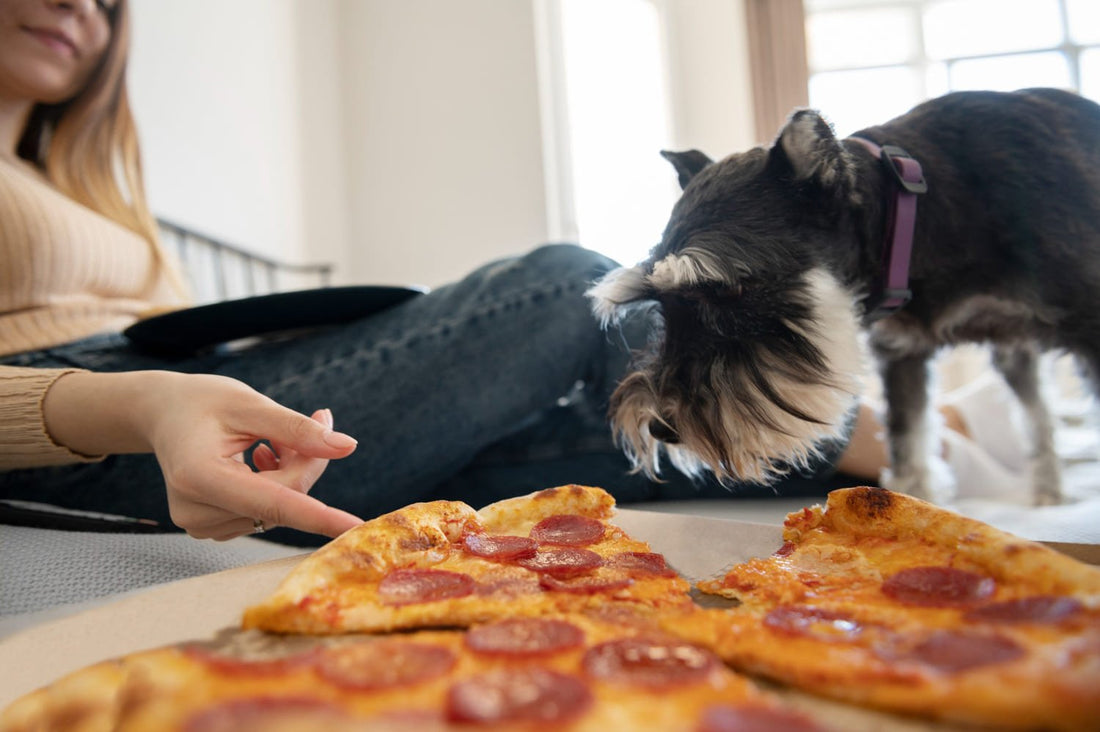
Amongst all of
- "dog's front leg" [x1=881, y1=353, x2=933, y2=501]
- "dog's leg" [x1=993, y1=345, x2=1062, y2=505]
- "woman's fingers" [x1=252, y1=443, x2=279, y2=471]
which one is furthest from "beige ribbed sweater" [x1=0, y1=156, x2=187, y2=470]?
"dog's leg" [x1=993, y1=345, x2=1062, y2=505]

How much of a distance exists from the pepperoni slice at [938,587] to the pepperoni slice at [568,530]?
1.33 feet

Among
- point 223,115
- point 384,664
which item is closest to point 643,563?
point 384,664

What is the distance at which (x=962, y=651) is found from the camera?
23.0 inches

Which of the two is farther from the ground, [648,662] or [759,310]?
[759,310]

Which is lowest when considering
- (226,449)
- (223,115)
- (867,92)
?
(226,449)

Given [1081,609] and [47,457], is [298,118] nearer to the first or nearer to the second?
[47,457]

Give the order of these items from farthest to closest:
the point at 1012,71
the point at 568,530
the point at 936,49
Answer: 1. the point at 936,49
2. the point at 1012,71
3. the point at 568,530

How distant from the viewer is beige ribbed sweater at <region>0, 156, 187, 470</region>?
1.73 m

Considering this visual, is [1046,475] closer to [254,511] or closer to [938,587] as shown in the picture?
[938,587]

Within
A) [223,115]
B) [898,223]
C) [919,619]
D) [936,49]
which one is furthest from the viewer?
[936,49]

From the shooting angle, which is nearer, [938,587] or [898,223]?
[938,587]

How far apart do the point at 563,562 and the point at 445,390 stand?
2.34 ft

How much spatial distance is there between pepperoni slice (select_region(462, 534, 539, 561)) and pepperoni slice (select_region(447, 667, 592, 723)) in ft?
1.32

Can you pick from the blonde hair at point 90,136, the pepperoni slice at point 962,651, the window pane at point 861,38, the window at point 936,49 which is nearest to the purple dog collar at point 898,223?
the pepperoni slice at point 962,651
